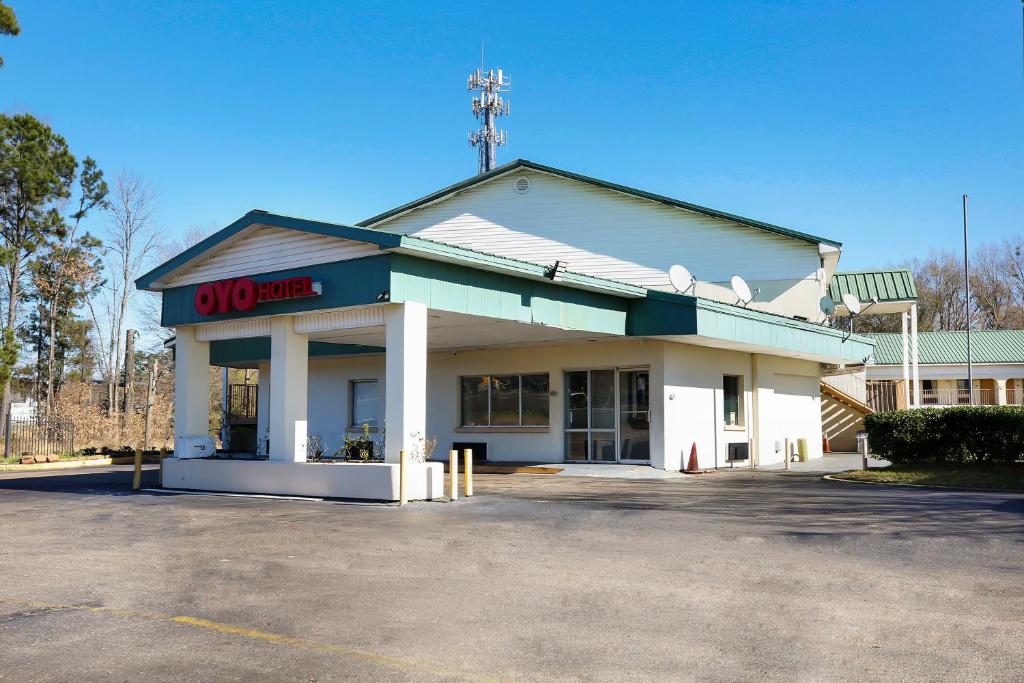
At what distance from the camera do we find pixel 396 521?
479 inches

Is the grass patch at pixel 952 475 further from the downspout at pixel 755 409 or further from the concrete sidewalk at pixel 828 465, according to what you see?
the downspout at pixel 755 409

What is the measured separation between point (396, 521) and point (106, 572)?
4.14 metres

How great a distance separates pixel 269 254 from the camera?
653 inches

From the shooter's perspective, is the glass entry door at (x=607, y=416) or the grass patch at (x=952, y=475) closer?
the grass patch at (x=952, y=475)

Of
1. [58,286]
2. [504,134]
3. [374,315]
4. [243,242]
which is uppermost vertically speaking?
[504,134]

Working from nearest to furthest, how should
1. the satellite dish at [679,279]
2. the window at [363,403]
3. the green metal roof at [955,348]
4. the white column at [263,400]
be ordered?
the satellite dish at [679,279] → the window at [363,403] → the white column at [263,400] → the green metal roof at [955,348]

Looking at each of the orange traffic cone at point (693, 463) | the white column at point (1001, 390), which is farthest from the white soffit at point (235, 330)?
Result: the white column at point (1001, 390)

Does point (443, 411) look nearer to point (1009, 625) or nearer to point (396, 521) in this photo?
point (396, 521)

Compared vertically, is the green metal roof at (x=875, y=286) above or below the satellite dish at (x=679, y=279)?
above

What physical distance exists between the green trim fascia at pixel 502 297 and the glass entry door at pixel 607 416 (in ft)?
7.79

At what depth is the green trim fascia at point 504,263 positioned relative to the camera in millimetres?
14578

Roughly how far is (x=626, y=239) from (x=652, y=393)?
6934mm

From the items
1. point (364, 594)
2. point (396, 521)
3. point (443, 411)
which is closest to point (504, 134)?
point (443, 411)

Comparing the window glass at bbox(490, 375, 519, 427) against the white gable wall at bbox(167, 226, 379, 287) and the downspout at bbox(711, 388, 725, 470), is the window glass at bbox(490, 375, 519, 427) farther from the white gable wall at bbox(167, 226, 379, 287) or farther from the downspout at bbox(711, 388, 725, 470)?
the white gable wall at bbox(167, 226, 379, 287)
